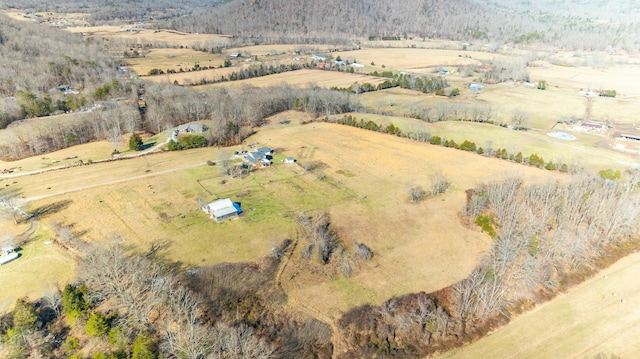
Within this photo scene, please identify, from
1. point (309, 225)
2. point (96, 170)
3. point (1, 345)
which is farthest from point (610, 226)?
point (96, 170)

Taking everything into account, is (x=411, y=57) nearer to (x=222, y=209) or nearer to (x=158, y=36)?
(x=158, y=36)

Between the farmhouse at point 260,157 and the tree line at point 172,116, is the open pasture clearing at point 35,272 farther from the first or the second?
the tree line at point 172,116

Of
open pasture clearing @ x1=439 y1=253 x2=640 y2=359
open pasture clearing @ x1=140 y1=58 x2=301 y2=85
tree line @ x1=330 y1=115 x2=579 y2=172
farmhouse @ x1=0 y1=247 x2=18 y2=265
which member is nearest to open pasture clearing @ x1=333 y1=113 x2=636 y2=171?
tree line @ x1=330 y1=115 x2=579 y2=172

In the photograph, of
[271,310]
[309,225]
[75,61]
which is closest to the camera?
[271,310]

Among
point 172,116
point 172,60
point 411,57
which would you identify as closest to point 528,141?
point 172,116

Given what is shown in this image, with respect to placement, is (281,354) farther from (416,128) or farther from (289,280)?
(416,128)

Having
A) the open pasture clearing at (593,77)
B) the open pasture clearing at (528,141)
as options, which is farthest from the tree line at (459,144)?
the open pasture clearing at (593,77)

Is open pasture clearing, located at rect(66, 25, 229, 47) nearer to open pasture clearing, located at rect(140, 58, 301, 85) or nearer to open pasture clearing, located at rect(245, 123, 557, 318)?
open pasture clearing, located at rect(140, 58, 301, 85)
